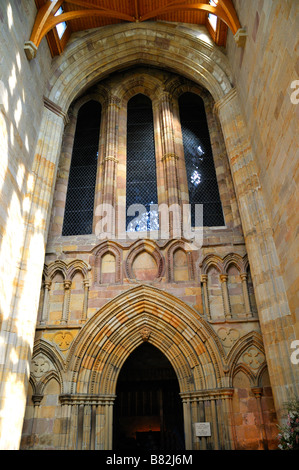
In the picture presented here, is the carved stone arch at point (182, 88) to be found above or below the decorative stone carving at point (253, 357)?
above

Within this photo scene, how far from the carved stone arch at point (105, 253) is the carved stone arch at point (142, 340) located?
64 centimetres

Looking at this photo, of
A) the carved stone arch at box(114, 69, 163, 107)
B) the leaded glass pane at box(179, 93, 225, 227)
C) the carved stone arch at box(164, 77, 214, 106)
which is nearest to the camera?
the leaded glass pane at box(179, 93, 225, 227)

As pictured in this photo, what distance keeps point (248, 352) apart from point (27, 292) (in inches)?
181

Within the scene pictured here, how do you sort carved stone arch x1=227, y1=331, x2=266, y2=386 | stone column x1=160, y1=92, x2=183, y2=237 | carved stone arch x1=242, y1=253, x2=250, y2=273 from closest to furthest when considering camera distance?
carved stone arch x1=227, y1=331, x2=266, y2=386
carved stone arch x1=242, y1=253, x2=250, y2=273
stone column x1=160, y1=92, x2=183, y2=237

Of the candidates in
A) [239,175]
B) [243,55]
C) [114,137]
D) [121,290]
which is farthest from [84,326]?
[243,55]

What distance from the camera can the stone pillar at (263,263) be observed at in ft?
21.1

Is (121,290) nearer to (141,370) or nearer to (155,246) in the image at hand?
(155,246)

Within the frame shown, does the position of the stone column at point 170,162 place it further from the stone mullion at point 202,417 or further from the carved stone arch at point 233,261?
the stone mullion at point 202,417

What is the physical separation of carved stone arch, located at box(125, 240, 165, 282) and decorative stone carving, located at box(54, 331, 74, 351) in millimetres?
1821

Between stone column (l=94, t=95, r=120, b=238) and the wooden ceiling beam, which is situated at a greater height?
A: the wooden ceiling beam

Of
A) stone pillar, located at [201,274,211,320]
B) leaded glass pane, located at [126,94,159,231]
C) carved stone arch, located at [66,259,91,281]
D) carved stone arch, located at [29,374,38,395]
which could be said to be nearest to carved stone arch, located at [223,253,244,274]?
stone pillar, located at [201,274,211,320]

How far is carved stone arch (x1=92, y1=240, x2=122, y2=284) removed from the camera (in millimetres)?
8469

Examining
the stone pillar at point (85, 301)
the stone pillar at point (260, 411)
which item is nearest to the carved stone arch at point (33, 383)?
the stone pillar at point (85, 301)

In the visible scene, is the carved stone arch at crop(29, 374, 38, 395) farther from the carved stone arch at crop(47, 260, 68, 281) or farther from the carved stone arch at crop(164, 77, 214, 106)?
the carved stone arch at crop(164, 77, 214, 106)
